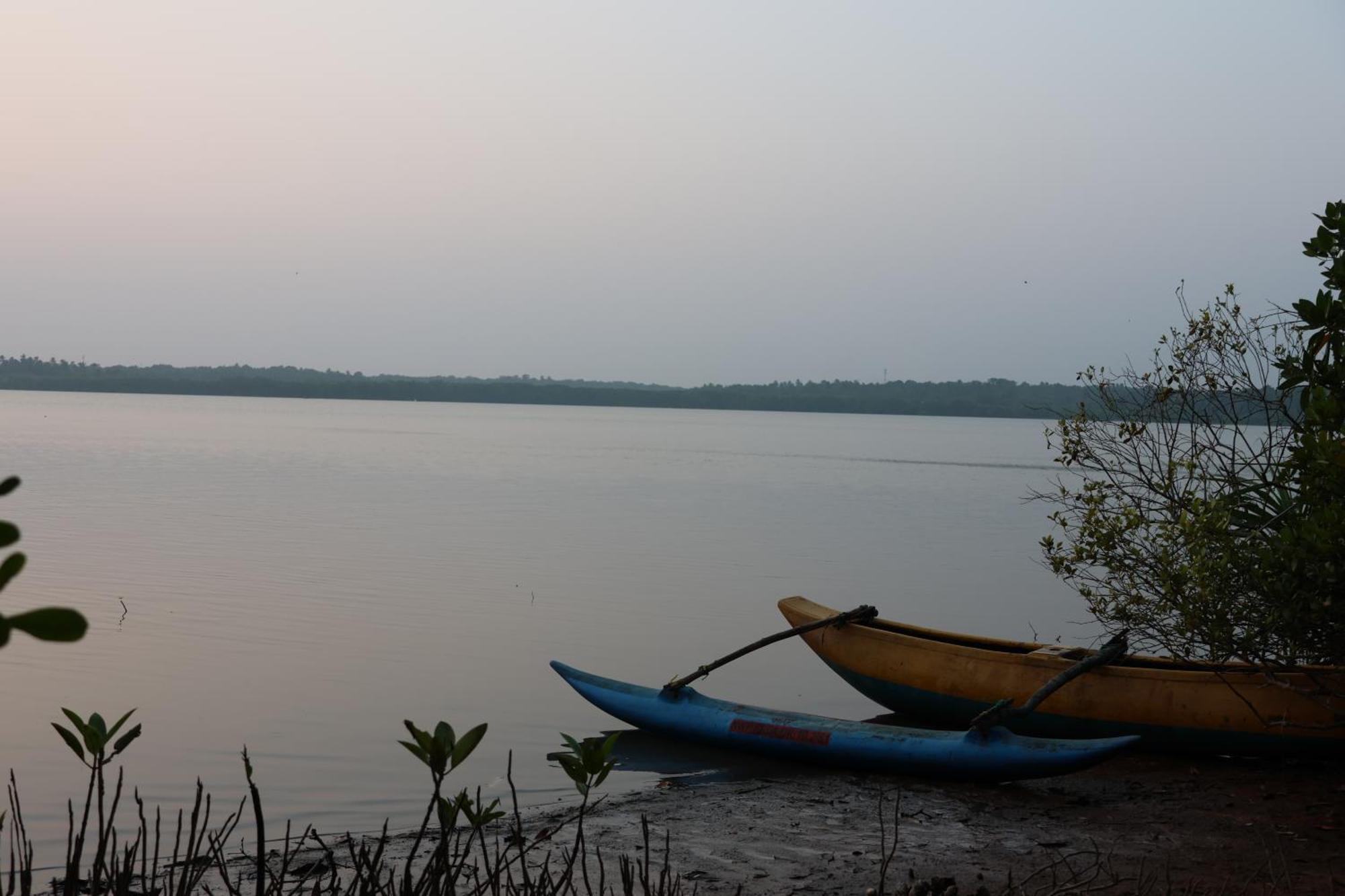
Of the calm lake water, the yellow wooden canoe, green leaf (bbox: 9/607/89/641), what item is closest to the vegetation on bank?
the yellow wooden canoe

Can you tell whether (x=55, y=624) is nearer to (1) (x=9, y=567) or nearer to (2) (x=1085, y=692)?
(1) (x=9, y=567)

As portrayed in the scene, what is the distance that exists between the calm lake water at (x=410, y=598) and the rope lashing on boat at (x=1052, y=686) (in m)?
2.80

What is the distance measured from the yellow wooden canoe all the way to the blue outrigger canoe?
0.85 meters

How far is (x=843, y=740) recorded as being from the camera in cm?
909

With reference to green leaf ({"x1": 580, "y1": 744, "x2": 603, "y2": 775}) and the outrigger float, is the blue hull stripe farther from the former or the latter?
green leaf ({"x1": 580, "y1": 744, "x2": 603, "y2": 775})

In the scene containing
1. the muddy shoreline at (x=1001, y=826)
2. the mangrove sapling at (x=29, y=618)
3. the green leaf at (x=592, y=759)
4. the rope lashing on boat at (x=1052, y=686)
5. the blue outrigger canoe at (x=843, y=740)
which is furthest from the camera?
the rope lashing on boat at (x=1052, y=686)

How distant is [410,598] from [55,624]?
1726 centimetres

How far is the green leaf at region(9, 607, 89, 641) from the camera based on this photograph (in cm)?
84

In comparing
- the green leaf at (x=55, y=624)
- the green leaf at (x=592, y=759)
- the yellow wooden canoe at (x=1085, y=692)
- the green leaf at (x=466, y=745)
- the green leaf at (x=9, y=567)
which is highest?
the green leaf at (x=9, y=567)

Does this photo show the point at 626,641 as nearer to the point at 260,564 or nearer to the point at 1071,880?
the point at 260,564

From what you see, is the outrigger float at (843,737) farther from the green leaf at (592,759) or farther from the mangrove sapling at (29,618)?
the mangrove sapling at (29,618)

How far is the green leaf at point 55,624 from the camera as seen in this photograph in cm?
84

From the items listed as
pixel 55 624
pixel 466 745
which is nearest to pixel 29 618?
pixel 55 624

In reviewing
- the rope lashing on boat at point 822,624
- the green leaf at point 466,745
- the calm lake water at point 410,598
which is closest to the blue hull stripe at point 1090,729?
the rope lashing on boat at point 822,624
